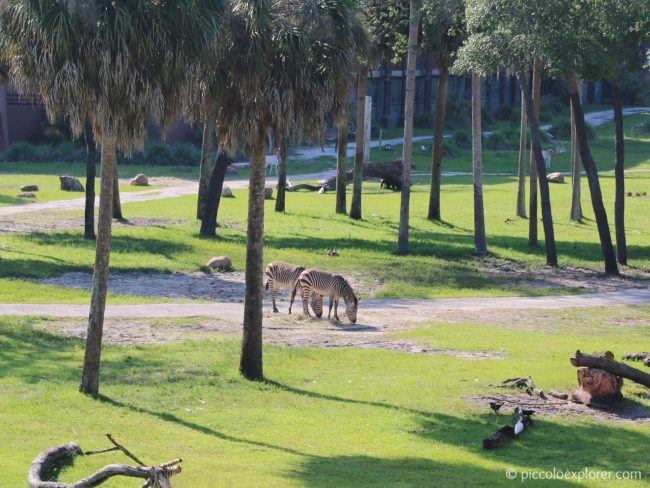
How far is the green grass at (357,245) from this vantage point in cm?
3097

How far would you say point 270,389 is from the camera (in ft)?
60.4

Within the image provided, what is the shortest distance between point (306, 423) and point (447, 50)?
2352 centimetres

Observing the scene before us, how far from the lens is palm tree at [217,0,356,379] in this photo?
1791cm

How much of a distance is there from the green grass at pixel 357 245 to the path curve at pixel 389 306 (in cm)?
110

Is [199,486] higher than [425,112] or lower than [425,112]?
lower

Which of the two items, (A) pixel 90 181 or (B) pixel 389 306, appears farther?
(A) pixel 90 181

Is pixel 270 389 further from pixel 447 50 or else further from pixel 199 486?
pixel 447 50

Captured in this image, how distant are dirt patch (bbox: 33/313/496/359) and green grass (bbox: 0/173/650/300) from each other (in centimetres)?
423

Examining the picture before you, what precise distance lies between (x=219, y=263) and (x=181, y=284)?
7.90 feet

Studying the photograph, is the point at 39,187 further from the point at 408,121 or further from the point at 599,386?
the point at 599,386

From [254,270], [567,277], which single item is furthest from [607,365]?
[567,277]

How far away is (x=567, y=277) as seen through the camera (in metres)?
32.5

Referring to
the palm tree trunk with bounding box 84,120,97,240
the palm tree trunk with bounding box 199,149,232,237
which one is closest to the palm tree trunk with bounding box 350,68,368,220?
the palm tree trunk with bounding box 199,149,232,237

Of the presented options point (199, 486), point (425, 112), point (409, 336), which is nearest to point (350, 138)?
point (425, 112)
